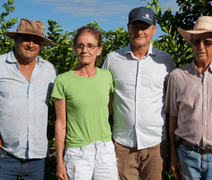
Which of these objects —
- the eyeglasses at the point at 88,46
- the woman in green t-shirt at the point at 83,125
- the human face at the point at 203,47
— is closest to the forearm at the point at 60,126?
the woman in green t-shirt at the point at 83,125

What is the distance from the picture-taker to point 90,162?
261 centimetres

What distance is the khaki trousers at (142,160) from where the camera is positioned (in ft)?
9.98

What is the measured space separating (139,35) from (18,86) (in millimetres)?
1492

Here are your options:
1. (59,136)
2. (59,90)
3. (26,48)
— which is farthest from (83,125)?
(26,48)

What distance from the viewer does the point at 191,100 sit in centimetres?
273

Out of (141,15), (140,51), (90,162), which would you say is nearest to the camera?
(90,162)

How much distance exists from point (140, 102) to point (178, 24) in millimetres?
1764

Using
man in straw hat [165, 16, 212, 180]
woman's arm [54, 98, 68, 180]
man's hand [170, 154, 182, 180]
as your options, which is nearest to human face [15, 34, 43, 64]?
woman's arm [54, 98, 68, 180]

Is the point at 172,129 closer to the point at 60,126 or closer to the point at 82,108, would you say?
the point at 82,108

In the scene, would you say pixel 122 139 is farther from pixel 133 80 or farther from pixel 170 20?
pixel 170 20

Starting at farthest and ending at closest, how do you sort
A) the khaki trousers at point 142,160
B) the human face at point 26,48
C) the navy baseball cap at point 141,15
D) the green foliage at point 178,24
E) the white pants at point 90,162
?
the green foliage at point 178,24 < the khaki trousers at point 142,160 < the navy baseball cap at point 141,15 < the human face at point 26,48 < the white pants at point 90,162

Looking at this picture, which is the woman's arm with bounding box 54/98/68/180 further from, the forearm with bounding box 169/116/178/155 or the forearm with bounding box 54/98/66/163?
the forearm with bounding box 169/116/178/155

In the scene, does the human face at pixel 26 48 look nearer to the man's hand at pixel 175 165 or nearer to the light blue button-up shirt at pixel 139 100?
the light blue button-up shirt at pixel 139 100

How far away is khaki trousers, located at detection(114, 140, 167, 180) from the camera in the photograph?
3.04m
